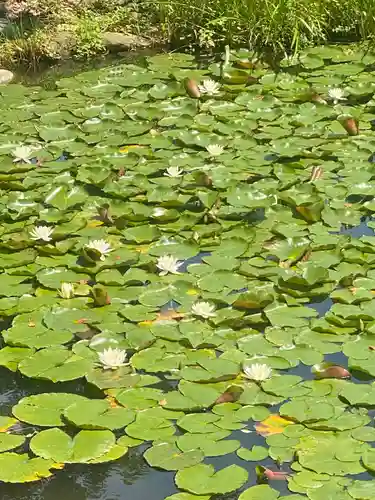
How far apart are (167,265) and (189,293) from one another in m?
0.17

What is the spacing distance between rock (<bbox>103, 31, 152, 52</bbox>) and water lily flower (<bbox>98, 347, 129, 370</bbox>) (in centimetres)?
401

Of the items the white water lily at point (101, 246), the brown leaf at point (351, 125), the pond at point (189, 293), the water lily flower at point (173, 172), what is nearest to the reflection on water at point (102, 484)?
the pond at point (189, 293)

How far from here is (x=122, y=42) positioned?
21.3 feet

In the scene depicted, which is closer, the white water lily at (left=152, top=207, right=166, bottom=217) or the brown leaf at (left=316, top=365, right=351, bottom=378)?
the brown leaf at (left=316, top=365, right=351, bottom=378)

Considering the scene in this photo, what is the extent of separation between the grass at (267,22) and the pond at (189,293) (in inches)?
31.5

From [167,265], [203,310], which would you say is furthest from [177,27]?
[203,310]

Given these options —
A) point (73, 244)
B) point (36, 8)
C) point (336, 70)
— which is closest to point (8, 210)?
point (73, 244)

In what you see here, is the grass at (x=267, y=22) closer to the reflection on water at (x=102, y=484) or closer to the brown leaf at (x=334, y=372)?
the brown leaf at (x=334, y=372)

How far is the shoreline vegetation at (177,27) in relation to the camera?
6051mm

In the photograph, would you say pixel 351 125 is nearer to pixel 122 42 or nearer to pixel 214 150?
pixel 214 150

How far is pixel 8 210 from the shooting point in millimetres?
3920

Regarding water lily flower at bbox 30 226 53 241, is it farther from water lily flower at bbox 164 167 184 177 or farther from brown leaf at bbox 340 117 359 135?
brown leaf at bbox 340 117 359 135

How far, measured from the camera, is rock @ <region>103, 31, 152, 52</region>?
6.46 meters

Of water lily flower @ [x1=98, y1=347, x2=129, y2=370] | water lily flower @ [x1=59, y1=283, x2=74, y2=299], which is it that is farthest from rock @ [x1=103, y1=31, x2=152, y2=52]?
water lily flower @ [x1=98, y1=347, x2=129, y2=370]
